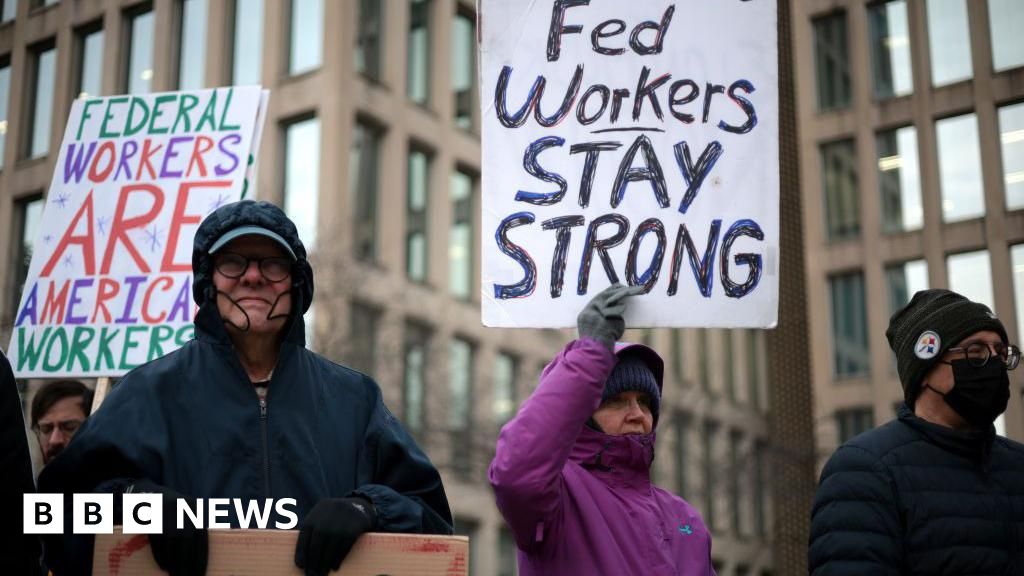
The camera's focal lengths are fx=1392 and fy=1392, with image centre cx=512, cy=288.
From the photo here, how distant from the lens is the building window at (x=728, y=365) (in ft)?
128

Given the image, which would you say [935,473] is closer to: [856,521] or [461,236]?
[856,521]

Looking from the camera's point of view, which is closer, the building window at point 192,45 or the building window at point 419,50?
the building window at point 192,45

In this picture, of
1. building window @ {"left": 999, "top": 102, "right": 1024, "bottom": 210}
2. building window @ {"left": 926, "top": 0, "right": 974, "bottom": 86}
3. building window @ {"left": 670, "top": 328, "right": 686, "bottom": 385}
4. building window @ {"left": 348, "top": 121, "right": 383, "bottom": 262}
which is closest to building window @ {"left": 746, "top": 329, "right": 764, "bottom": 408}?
building window @ {"left": 670, "top": 328, "right": 686, "bottom": 385}

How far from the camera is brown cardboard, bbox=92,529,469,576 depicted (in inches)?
118

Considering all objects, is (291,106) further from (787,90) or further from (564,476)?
(564,476)

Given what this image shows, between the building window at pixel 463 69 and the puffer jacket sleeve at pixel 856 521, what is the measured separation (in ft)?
91.7

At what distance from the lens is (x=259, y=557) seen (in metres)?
3.01

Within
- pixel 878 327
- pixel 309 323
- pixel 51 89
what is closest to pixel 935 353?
pixel 51 89

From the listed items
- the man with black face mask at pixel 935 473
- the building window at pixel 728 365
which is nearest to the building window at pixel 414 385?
the building window at pixel 728 365

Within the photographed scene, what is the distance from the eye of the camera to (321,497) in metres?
3.34

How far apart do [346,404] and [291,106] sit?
24.7m

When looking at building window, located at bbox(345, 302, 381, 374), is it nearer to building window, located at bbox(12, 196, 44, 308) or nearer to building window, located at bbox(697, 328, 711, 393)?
building window, located at bbox(12, 196, 44, 308)

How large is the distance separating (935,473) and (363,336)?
21.3 m

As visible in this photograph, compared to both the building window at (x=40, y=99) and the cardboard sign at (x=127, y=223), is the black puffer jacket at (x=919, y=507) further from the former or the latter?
the building window at (x=40, y=99)
